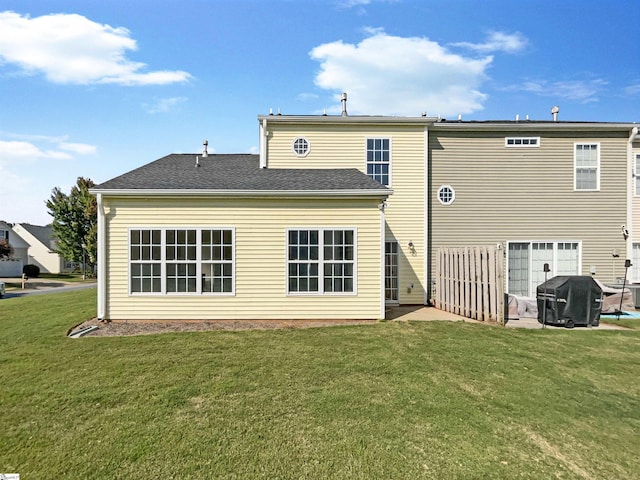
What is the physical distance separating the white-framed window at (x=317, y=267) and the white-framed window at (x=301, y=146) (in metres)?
3.93

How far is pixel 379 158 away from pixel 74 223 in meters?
35.9

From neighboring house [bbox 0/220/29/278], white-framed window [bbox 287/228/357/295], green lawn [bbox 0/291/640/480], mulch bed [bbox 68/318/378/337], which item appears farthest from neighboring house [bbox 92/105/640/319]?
neighboring house [bbox 0/220/29/278]

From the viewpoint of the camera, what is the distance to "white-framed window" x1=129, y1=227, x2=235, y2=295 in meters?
8.76

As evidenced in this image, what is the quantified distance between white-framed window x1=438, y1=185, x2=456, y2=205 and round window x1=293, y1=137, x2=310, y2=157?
5024 millimetres

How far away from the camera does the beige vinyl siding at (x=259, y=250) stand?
8758 mm

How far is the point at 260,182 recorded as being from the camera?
9383 mm

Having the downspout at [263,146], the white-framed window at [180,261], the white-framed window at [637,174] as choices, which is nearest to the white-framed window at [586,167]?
the white-framed window at [637,174]

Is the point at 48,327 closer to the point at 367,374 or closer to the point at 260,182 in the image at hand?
the point at 260,182

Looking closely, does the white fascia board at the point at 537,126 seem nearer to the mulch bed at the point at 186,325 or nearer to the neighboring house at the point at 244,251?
the neighboring house at the point at 244,251

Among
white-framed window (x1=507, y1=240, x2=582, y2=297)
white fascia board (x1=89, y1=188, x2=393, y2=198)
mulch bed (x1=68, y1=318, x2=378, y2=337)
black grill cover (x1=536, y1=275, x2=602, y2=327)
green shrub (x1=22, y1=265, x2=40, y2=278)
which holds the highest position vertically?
white fascia board (x1=89, y1=188, x2=393, y2=198)

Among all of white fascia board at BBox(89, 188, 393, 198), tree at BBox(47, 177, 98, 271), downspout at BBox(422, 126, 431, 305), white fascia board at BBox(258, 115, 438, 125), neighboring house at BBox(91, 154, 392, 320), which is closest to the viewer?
white fascia board at BBox(89, 188, 393, 198)

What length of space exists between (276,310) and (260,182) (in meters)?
3.69

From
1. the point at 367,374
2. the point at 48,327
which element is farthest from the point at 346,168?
the point at 48,327

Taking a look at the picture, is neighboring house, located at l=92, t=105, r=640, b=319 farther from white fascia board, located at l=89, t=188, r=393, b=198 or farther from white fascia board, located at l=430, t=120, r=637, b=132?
white fascia board, located at l=89, t=188, r=393, b=198
